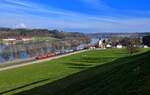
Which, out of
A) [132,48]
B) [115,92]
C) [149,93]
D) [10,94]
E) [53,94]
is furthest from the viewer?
[132,48]

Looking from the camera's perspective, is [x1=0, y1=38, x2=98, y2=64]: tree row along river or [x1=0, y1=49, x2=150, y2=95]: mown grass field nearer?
[x1=0, y1=49, x2=150, y2=95]: mown grass field

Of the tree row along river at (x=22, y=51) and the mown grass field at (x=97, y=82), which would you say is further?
the tree row along river at (x=22, y=51)

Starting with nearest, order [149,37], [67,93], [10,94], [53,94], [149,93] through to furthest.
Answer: [149,93] < [67,93] < [53,94] < [10,94] < [149,37]

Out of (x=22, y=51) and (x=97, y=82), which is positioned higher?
(x=97, y=82)

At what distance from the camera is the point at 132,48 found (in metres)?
45.9

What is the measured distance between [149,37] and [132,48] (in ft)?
251

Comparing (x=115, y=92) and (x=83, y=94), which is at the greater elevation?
(x=115, y=92)

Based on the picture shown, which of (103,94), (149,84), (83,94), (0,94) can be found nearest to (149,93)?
(149,84)

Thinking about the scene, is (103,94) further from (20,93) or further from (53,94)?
(20,93)

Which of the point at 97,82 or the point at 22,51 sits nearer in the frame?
the point at 97,82

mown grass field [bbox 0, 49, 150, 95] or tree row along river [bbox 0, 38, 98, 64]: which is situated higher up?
mown grass field [bbox 0, 49, 150, 95]

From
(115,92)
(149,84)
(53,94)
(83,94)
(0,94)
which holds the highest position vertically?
(149,84)

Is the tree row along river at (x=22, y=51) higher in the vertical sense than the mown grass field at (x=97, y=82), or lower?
lower

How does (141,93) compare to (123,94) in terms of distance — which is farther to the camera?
(123,94)
